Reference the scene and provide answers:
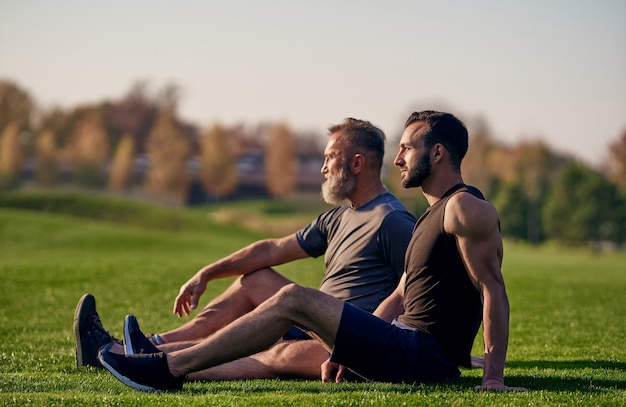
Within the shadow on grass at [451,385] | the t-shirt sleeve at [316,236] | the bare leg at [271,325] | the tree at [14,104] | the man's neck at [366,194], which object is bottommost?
the shadow on grass at [451,385]

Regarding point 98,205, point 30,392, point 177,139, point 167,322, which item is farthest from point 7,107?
point 30,392

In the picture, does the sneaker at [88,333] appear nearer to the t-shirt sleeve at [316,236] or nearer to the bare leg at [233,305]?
the bare leg at [233,305]

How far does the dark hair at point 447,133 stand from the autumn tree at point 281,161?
7367 centimetres

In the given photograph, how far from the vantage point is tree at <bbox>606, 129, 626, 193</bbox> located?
62.3 metres

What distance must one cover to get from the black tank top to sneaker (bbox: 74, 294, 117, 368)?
9.34 ft

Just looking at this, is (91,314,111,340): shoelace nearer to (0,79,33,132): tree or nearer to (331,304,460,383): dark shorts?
(331,304,460,383): dark shorts

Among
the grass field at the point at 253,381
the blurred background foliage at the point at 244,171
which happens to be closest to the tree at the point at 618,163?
the blurred background foliage at the point at 244,171

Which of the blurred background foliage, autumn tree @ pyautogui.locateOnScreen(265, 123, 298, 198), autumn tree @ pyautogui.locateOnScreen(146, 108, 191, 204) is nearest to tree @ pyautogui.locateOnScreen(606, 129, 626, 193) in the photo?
the blurred background foliage

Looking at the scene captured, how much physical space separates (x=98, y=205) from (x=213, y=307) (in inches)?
1721

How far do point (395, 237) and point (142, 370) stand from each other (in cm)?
234

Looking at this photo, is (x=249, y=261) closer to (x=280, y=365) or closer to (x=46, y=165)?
(x=280, y=365)

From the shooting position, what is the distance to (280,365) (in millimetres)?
7070

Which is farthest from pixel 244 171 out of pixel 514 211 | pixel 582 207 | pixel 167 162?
pixel 582 207

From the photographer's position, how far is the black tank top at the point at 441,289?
6.11m
